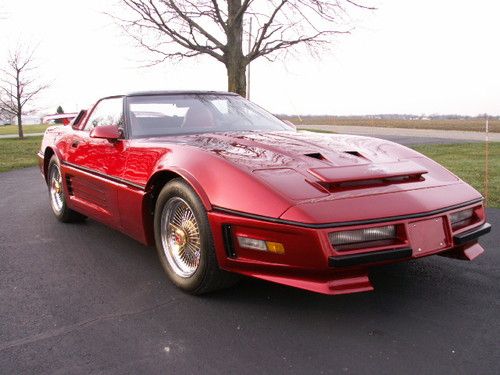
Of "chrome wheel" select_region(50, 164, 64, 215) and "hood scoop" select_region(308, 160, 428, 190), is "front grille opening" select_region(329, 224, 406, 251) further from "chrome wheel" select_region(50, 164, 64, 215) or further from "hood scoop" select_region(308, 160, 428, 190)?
"chrome wheel" select_region(50, 164, 64, 215)

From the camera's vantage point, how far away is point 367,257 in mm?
2441

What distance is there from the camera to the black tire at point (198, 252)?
2779 mm

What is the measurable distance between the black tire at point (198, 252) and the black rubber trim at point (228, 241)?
108 millimetres

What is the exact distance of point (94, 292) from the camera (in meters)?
3.10

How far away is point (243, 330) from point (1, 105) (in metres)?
27.3

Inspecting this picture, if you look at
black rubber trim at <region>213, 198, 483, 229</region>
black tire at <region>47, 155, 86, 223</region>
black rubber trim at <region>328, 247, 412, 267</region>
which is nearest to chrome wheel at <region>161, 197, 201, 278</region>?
black rubber trim at <region>213, 198, 483, 229</region>

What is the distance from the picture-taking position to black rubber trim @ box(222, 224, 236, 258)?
266 cm

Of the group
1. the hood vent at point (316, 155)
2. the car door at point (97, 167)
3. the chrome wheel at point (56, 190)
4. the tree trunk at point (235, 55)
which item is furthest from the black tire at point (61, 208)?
the tree trunk at point (235, 55)

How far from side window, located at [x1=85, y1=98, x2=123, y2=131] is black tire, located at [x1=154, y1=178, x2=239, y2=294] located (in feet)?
3.38

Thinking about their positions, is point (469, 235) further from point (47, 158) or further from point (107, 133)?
point (47, 158)

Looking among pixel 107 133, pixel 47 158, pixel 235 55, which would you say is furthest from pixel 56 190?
pixel 235 55

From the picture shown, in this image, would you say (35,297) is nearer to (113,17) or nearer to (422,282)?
(422,282)

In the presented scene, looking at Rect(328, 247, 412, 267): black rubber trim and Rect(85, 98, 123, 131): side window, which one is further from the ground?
Rect(85, 98, 123, 131): side window

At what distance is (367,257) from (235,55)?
41.5 feet
